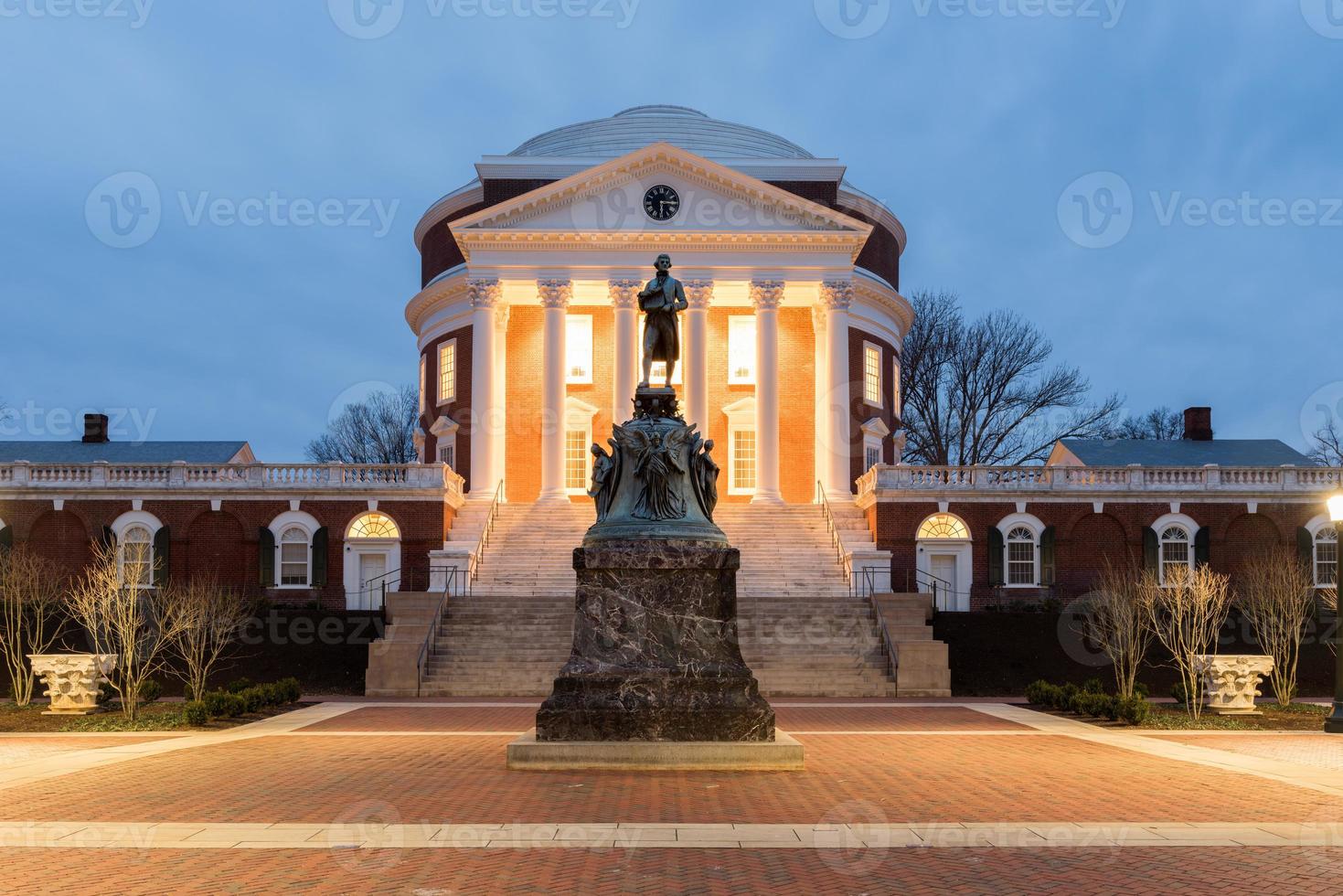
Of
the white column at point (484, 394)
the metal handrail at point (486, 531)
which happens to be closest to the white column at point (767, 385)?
the metal handrail at point (486, 531)

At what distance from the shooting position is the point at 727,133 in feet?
201

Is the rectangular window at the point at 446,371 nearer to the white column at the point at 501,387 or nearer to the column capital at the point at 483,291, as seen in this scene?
the white column at the point at 501,387

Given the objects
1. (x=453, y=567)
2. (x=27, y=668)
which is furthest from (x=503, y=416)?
(x=27, y=668)

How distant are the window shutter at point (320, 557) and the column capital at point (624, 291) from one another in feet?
45.3

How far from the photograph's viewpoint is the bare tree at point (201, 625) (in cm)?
2762

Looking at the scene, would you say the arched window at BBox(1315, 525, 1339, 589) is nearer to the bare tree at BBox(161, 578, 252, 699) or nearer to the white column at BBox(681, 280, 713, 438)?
the white column at BBox(681, 280, 713, 438)

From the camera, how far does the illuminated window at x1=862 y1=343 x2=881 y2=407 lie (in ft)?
191

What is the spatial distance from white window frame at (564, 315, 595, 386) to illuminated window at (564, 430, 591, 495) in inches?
89.1

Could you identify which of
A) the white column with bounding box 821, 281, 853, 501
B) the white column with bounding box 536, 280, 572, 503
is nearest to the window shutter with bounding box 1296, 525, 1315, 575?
the white column with bounding box 821, 281, 853, 501

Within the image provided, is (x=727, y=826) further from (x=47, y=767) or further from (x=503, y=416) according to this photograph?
(x=503, y=416)

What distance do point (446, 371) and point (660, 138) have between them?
1420 cm

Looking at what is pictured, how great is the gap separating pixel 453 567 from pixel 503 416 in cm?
1120

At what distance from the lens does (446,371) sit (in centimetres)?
5906

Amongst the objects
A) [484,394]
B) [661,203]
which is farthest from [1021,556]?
[484,394]
